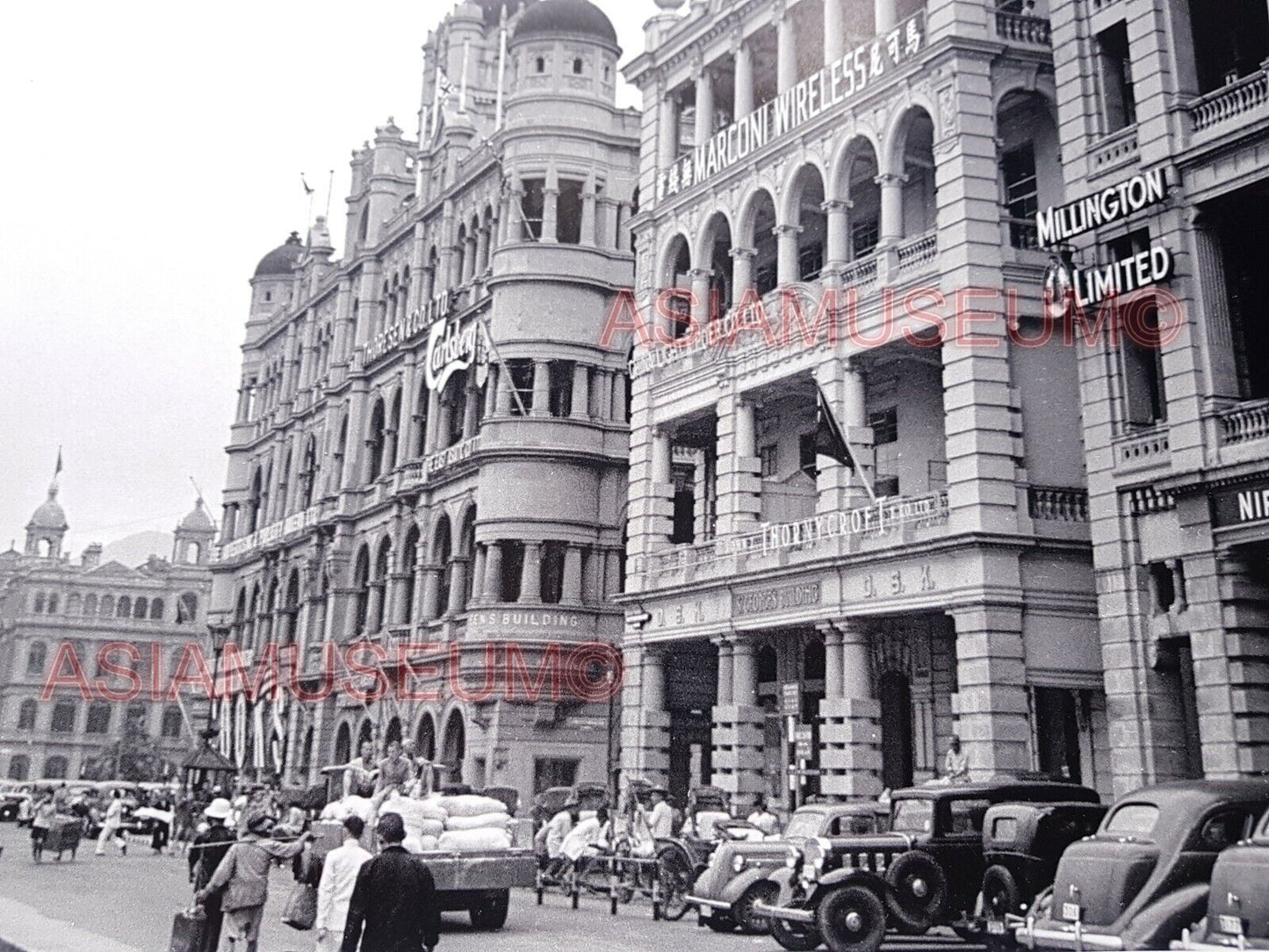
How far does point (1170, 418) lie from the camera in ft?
65.2

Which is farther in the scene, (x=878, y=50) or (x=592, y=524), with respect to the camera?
(x=592, y=524)

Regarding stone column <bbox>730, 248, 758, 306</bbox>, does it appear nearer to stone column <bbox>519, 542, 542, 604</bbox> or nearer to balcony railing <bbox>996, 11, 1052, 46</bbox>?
balcony railing <bbox>996, 11, 1052, 46</bbox>

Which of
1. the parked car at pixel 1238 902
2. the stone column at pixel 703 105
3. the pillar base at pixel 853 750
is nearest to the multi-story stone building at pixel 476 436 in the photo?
the stone column at pixel 703 105

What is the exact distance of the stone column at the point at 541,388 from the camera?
38.8 meters

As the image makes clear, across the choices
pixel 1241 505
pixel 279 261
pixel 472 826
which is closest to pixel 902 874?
pixel 472 826

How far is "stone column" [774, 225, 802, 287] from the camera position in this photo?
92.6 feet

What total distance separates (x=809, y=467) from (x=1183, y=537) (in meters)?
12.0

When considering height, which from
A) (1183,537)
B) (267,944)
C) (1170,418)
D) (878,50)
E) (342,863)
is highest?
(878,50)

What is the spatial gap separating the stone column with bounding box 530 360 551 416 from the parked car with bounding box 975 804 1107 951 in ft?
82.2

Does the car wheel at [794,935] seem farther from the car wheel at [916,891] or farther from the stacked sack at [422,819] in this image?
the stacked sack at [422,819]

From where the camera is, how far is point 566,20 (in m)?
42.0

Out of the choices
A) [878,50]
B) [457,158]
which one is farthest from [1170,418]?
[457,158]

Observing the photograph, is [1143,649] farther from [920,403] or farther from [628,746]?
[628,746]
